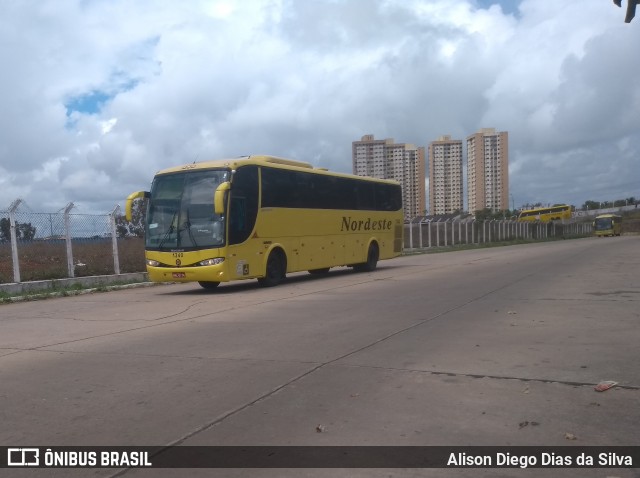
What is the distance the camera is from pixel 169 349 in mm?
7922

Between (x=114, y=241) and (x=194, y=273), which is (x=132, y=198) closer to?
(x=194, y=273)

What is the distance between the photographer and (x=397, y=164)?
72.8m

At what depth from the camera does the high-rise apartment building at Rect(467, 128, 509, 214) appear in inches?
3656

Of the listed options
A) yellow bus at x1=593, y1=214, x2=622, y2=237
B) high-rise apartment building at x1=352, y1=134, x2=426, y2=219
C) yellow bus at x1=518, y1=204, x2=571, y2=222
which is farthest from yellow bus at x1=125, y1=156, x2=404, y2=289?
yellow bus at x1=518, y1=204, x2=571, y2=222

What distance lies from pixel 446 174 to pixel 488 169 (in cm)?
918

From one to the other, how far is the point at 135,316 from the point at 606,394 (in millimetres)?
8516

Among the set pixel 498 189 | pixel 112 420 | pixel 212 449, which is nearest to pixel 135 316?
pixel 112 420

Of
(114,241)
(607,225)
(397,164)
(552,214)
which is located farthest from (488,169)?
(114,241)

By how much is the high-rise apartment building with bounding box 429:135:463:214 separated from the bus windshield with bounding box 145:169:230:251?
75.6 metres

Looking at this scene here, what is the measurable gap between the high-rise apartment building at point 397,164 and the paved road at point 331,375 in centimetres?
5573

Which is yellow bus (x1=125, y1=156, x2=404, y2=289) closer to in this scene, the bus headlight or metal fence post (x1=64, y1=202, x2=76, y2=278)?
the bus headlight

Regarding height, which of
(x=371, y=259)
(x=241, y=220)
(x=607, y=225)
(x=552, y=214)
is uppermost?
(x=241, y=220)

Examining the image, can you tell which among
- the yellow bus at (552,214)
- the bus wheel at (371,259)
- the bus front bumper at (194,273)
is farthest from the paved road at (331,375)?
the yellow bus at (552,214)

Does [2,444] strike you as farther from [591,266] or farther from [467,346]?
[591,266]
